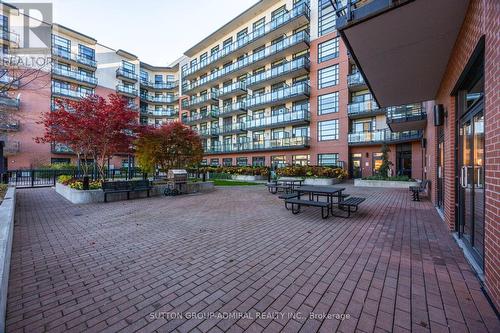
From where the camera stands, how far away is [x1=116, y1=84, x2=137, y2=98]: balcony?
121ft

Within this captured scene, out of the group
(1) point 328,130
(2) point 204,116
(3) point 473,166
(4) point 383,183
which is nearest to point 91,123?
(3) point 473,166

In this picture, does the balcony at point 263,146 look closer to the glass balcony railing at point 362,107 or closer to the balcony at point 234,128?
the balcony at point 234,128

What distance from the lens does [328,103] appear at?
22484mm

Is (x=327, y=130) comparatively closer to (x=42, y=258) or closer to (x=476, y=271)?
(x=476, y=271)

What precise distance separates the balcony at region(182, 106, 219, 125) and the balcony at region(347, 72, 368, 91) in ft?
61.6

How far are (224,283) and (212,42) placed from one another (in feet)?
126

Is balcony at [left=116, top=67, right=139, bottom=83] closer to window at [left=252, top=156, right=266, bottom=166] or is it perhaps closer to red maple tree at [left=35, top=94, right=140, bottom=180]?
window at [left=252, top=156, right=266, bottom=166]

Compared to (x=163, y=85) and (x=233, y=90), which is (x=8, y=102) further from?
(x=233, y=90)

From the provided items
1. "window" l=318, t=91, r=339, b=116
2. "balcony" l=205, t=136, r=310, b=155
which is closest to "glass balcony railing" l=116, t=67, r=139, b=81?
"balcony" l=205, t=136, r=310, b=155

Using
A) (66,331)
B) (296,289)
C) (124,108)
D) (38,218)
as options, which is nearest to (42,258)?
(66,331)

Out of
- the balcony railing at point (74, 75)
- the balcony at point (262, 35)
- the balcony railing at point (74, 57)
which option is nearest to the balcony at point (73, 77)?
the balcony railing at point (74, 75)

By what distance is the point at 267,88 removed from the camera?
27141mm

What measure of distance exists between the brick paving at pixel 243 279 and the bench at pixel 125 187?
157 inches

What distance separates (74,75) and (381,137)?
4093 cm
